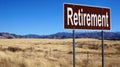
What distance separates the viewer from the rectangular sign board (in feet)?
24.9

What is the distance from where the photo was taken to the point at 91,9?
8.51 meters

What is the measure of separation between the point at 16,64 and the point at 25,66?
0.49 m

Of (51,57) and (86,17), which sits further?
(51,57)

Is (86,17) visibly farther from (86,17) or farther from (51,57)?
(51,57)

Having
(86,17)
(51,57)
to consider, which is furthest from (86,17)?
(51,57)

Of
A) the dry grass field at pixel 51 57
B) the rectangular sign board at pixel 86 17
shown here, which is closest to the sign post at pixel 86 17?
the rectangular sign board at pixel 86 17

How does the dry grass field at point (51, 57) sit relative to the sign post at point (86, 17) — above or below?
below

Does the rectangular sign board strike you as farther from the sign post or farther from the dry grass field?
the dry grass field

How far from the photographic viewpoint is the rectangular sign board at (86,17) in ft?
24.9

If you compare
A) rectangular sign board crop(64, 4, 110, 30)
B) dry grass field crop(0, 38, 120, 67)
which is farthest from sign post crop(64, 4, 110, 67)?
dry grass field crop(0, 38, 120, 67)

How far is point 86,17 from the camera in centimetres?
828

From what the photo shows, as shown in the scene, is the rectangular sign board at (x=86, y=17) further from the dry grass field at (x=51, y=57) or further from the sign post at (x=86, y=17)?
the dry grass field at (x=51, y=57)

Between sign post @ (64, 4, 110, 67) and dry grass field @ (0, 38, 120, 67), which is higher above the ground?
sign post @ (64, 4, 110, 67)

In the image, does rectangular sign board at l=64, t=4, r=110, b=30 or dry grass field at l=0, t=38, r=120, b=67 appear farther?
dry grass field at l=0, t=38, r=120, b=67
